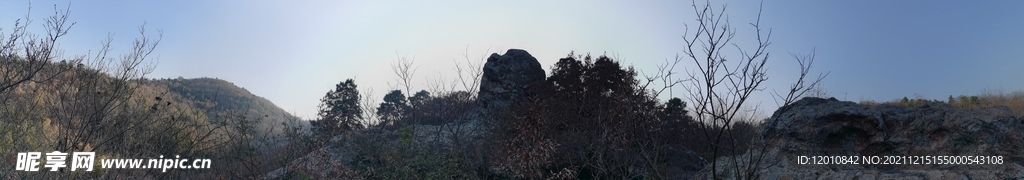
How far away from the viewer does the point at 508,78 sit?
1562cm

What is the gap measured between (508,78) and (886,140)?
413 inches

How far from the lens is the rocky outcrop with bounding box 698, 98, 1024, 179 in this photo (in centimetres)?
509

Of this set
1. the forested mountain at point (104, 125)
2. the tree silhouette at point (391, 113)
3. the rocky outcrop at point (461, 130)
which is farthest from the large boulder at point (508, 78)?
the forested mountain at point (104, 125)

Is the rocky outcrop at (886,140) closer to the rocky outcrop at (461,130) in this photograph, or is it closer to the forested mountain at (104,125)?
the rocky outcrop at (461,130)

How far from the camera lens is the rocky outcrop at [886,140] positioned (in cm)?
509

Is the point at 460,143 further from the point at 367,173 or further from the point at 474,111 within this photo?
the point at 474,111

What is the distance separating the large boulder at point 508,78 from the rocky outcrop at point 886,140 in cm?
922

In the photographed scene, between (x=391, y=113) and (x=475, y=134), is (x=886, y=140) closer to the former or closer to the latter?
(x=475, y=134)

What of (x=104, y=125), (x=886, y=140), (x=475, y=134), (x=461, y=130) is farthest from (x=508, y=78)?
(x=886, y=140)

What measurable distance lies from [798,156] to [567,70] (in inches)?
401

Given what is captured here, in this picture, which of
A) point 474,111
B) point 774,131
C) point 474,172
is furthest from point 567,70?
point 774,131

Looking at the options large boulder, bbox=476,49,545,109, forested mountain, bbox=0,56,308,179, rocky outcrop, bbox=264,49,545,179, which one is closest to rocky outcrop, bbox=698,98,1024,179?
rocky outcrop, bbox=264,49,545,179

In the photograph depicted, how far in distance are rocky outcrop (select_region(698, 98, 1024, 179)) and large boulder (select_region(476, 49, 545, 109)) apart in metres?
9.22

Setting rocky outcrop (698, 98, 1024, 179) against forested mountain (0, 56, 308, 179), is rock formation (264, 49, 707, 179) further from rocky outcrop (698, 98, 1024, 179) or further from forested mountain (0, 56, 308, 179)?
rocky outcrop (698, 98, 1024, 179)
